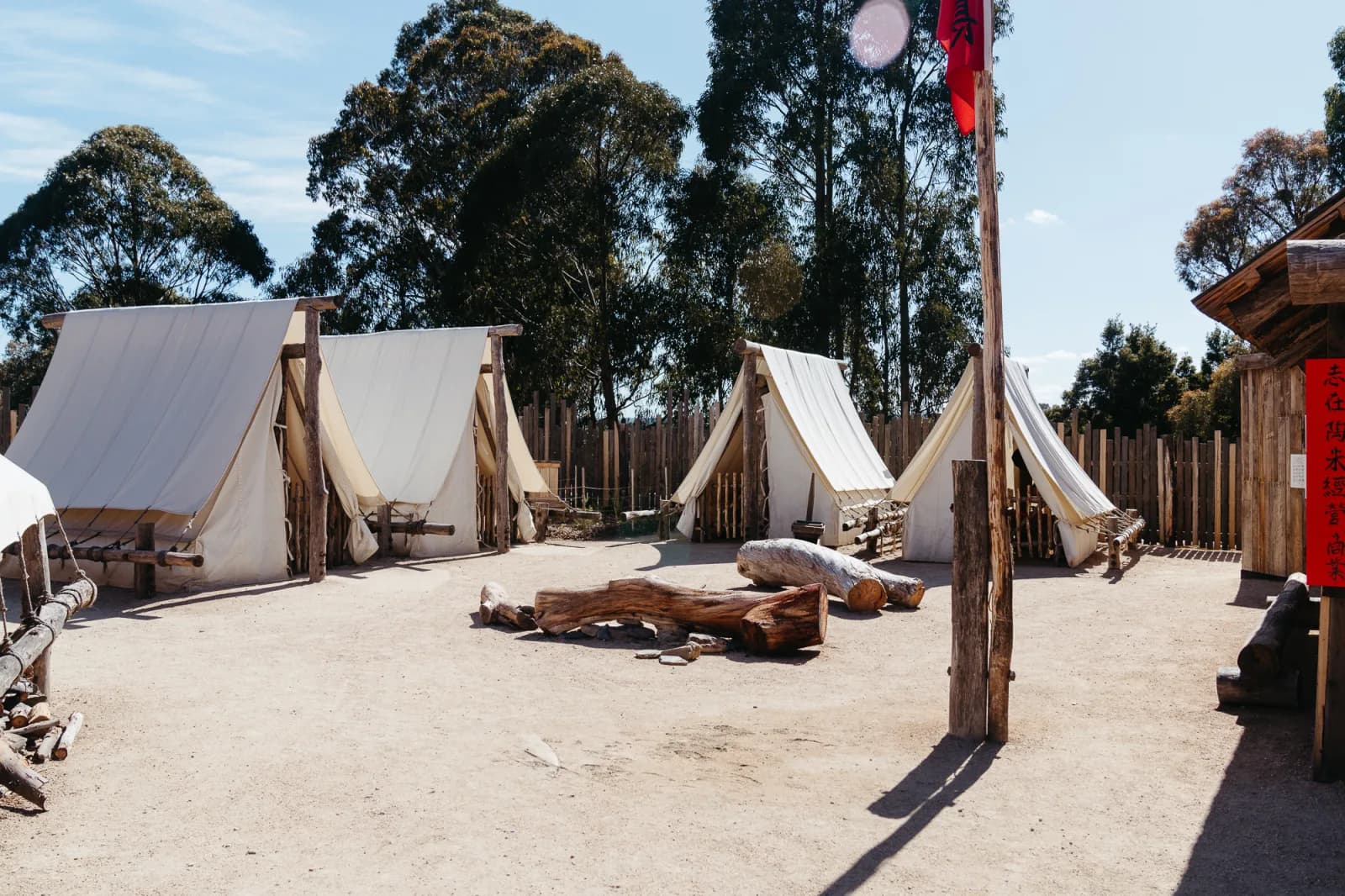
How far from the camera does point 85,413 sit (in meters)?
10.9

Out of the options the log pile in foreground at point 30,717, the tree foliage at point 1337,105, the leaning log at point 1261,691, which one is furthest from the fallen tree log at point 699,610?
the tree foliage at point 1337,105

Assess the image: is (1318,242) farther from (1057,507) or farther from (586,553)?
(586,553)

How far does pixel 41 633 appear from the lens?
5016 millimetres

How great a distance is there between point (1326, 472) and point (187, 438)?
9.37 metres

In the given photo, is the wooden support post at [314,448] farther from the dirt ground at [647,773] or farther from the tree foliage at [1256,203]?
the tree foliage at [1256,203]

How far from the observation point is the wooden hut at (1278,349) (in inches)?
173

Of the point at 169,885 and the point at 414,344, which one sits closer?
the point at 169,885

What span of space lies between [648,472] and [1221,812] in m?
13.9

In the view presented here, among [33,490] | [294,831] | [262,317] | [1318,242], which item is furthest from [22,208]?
[1318,242]

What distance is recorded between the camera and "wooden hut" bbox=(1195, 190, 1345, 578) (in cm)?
440

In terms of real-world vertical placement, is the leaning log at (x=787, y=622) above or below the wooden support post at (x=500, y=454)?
below

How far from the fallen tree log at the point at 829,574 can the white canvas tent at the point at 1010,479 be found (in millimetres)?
2737

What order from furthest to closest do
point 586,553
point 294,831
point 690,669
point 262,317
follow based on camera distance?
1. point 586,553
2. point 262,317
3. point 690,669
4. point 294,831

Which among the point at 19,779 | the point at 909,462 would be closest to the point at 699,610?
the point at 19,779
